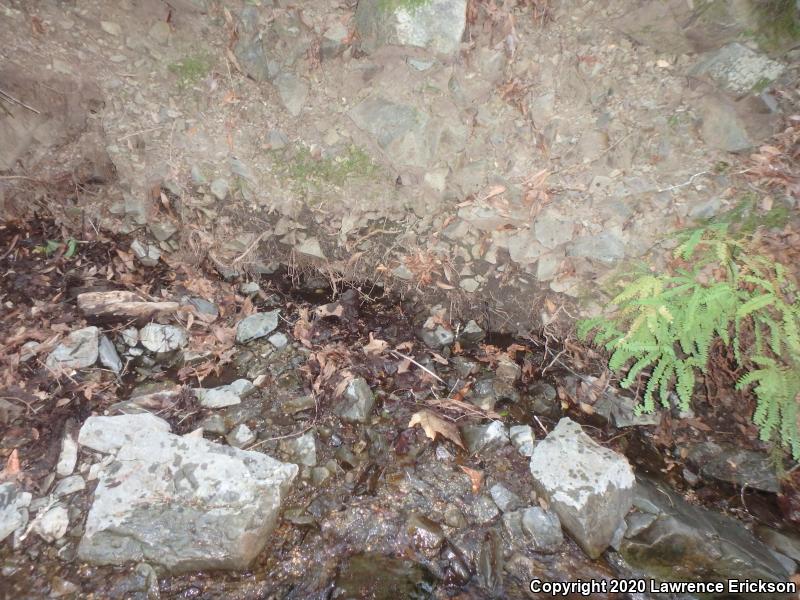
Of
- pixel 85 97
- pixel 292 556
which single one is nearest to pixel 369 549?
pixel 292 556

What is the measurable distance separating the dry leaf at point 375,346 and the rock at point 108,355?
244 cm

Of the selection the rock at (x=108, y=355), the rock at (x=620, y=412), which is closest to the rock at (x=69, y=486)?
the rock at (x=108, y=355)

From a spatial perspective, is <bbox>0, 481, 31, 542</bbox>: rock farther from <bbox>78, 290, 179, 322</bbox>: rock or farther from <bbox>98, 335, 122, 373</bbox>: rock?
<bbox>78, 290, 179, 322</bbox>: rock

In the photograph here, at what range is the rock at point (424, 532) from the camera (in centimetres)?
301

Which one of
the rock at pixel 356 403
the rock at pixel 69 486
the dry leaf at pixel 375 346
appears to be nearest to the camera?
the rock at pixel 69 486

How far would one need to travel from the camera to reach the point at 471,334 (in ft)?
15.1

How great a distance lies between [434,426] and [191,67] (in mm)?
4634

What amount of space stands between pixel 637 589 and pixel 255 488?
3017mm

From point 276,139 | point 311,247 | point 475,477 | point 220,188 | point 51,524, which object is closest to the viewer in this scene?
point 51,524

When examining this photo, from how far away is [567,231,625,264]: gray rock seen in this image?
406cm

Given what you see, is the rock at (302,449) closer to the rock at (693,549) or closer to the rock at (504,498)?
the rock at (504,498)

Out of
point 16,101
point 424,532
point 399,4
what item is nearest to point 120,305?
point 16,101

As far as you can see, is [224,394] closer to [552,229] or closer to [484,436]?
[484,436]

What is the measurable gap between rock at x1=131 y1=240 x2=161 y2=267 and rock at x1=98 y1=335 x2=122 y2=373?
1.13m
